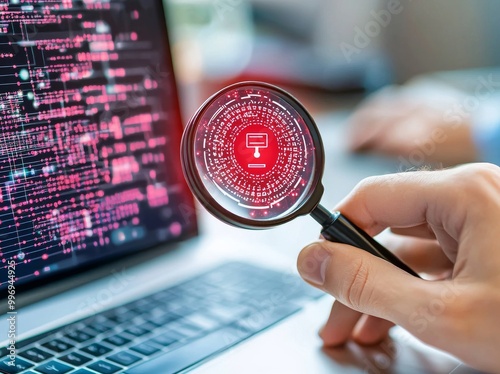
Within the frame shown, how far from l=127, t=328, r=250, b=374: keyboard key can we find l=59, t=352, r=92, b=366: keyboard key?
50 millimetres

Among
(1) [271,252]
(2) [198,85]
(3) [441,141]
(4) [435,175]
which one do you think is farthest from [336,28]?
(4) [435,175]

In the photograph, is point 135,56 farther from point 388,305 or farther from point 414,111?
point 414,111

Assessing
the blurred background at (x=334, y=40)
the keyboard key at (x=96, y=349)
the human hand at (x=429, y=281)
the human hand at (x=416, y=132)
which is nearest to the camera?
the human hand at (x=429, y=281)

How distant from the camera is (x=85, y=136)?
0.73 meters

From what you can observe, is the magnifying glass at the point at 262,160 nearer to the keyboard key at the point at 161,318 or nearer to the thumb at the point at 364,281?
the thumb at the point at 364,281

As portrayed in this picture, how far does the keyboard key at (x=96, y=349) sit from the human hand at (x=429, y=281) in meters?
0.23

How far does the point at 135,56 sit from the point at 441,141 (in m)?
0.80

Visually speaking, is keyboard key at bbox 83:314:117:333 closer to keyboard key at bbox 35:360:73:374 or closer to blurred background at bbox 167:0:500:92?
keyboard key at bbox 35:360:73:374

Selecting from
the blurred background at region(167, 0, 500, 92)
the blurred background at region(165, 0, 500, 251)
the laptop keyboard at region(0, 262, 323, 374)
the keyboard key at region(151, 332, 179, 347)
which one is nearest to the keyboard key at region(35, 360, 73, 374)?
the laptop keyboard at region(0, 262, 323, 374)

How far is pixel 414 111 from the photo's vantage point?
1427 millimetres

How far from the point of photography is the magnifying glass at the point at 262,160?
22.0 inches

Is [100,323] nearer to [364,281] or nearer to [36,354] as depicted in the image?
[36,354]

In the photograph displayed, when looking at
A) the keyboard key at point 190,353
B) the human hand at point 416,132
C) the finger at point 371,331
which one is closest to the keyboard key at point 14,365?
the keyboard key at point 190,353

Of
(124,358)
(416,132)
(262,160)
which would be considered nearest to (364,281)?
(262,160)
